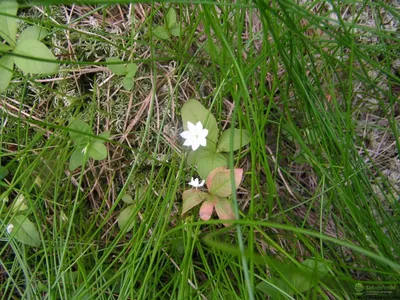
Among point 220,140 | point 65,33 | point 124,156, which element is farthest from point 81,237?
point 65,33

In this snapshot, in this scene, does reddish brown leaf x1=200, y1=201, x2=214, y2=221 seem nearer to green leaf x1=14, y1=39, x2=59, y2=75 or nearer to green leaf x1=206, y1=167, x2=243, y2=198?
green leaf x1=206, y1=167, x2=243, y2=198

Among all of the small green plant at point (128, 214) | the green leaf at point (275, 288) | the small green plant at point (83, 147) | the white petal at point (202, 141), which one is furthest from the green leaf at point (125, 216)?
the green leaf at point (275, 288)

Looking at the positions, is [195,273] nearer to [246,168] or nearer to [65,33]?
[246,168]

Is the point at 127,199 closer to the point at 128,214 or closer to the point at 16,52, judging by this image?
the point at 128,214

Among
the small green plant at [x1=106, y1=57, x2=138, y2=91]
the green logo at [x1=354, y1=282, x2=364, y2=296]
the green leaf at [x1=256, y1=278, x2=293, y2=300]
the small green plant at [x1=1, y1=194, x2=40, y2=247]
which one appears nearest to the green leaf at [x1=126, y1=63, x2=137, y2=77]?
the small green plant at [x1=106, y1=57, x2=138, y2=91]

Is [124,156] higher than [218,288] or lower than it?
higher

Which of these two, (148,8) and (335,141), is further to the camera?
(148,8)

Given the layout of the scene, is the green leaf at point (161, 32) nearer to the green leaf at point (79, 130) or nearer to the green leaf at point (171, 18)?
the green leaf at point (171, 18)

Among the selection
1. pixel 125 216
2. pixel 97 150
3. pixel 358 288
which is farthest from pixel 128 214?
pixel 358 288
